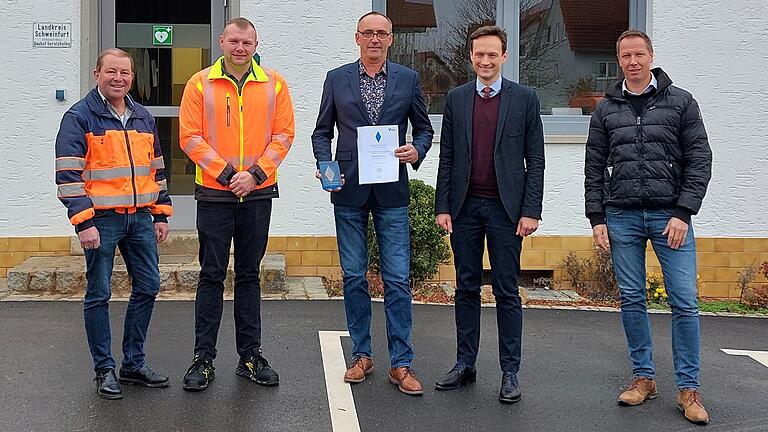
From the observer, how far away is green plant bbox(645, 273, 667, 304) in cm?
833

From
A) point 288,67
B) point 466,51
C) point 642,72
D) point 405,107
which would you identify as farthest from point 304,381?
point 466,51

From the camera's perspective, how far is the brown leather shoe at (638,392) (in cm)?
493

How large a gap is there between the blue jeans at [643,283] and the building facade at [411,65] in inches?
154

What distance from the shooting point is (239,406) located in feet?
15.5

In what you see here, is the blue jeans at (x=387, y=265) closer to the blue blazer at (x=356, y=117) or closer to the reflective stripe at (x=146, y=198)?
the blue blazer at (x=356, y=117)

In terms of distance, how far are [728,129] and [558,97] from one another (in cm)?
178

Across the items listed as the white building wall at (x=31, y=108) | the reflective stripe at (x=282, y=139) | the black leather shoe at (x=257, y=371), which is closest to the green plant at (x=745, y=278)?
the black leather shoe at (x=257, y=371)

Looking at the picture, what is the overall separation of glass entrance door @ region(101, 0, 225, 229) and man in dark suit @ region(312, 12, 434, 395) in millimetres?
4197

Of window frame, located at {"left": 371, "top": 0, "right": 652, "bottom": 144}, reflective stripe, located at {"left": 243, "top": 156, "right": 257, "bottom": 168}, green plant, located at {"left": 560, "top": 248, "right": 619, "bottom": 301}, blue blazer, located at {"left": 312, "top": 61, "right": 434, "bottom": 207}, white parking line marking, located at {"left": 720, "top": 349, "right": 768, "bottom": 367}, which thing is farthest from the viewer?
window frame, located at {"left": 371, "top": 0, "right": 652, "bottom": 144}

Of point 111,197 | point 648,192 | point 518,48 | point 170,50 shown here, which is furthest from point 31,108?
point 648,192

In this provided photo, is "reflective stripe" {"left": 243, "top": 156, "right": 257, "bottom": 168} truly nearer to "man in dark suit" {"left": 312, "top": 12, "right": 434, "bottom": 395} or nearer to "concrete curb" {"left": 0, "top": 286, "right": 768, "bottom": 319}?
"man in dark suit" {"left": 312, "top": 12, "right": 434, "bottom": 395}

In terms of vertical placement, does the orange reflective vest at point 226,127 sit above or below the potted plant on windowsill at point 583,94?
Answer: below

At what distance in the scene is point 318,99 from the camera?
866 cm

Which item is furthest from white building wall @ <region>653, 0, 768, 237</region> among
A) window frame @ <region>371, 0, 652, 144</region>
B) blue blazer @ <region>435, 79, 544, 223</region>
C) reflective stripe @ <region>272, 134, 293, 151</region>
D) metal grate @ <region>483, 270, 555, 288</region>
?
reflective stripe @ <region>272, 134, 293, 151</region>
